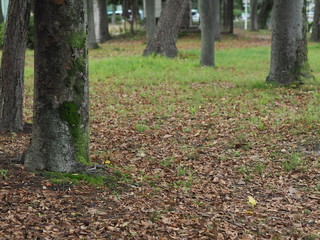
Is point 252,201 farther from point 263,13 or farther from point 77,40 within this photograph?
point 263,13

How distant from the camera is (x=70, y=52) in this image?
5.50 metres

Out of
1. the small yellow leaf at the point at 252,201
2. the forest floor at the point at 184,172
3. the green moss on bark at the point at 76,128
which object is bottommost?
the small yellow leaf at the point at 252,201

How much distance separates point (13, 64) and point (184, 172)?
317 cm

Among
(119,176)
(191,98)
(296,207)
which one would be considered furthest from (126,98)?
(296,207)

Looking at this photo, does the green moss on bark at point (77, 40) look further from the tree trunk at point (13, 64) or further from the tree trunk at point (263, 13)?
the tree trunk at point (263, 13)

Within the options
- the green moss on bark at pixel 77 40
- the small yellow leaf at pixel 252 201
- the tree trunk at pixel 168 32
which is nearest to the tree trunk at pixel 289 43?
the small yellow leaf at pixel 252 201

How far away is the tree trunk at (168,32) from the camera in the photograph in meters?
19.7

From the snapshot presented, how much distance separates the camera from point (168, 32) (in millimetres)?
19922

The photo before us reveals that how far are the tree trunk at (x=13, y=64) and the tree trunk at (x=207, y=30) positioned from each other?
8.73 m

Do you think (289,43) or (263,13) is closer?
(289,43)

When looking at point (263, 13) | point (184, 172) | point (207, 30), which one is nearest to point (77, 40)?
point (184, 172)

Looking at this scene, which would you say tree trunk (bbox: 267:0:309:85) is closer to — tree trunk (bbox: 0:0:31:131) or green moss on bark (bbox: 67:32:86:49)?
tree trunk (bbox: 0:0:31:131)

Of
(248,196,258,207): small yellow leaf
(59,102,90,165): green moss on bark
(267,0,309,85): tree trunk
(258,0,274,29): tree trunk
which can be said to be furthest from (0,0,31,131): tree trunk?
(258,0,274,29): tree trunk

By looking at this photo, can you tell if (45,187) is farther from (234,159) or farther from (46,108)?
(234,159)
